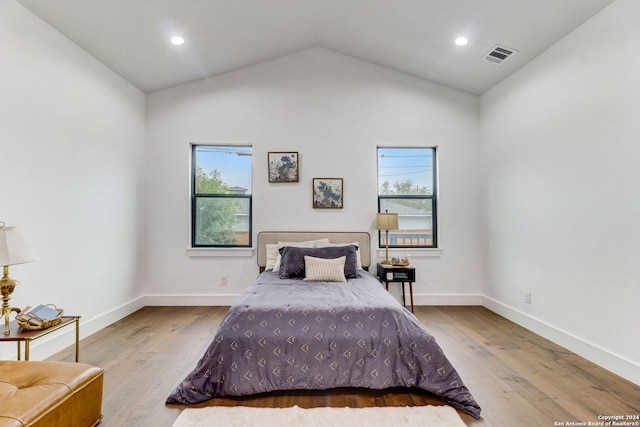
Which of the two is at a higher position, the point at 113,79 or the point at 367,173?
the point at 113,79

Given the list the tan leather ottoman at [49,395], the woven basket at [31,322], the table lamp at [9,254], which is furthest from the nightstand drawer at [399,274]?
the table lamp at [9,254]

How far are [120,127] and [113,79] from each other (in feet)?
1.85

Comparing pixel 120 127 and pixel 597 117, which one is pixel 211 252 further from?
pixel 597 117

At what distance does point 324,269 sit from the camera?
3.31 m

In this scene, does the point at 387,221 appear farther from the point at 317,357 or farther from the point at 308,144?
the point at 317,357

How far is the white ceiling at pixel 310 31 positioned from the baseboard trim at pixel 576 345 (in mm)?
2905

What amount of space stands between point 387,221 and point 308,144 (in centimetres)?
157

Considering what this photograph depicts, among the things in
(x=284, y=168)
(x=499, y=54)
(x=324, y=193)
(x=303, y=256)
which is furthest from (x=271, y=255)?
(x=499, y=54)

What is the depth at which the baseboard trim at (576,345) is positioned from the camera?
2325 millimetres

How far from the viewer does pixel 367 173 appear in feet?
14.5

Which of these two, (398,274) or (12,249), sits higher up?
(12,249)

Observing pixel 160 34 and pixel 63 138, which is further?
pixel 160 34

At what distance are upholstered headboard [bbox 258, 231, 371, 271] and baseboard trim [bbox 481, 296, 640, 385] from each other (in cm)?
184

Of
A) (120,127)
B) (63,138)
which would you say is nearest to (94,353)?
(63,138)
